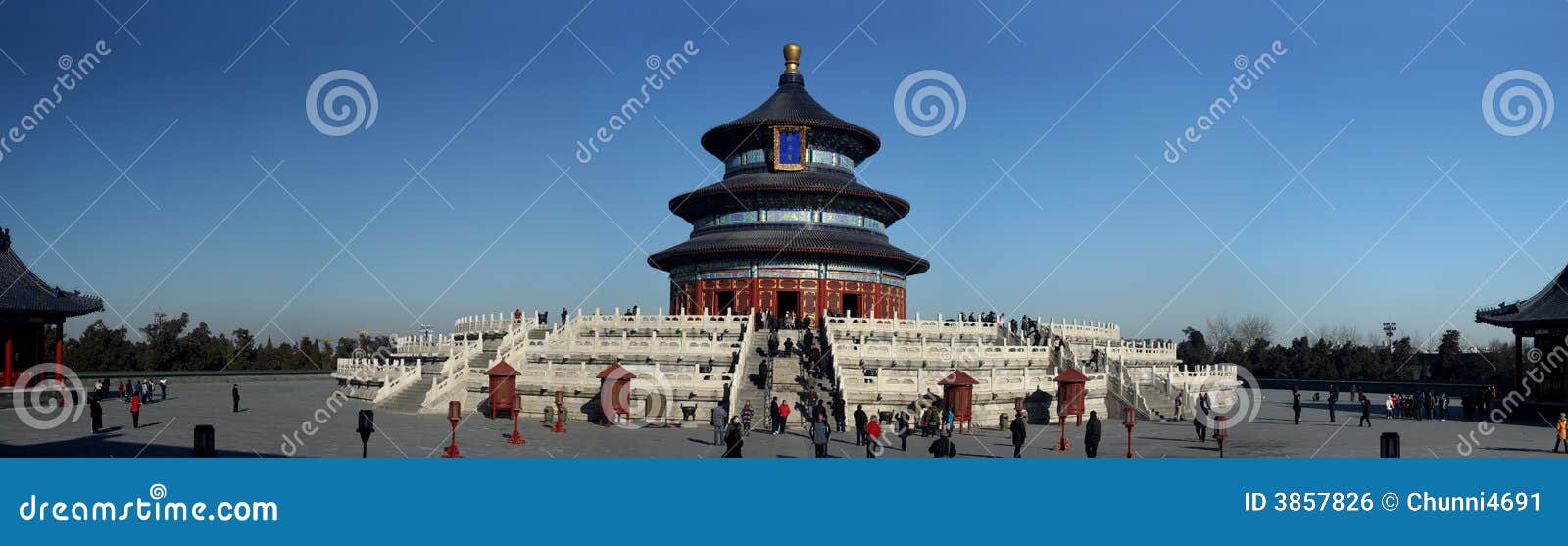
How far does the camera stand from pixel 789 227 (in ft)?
180

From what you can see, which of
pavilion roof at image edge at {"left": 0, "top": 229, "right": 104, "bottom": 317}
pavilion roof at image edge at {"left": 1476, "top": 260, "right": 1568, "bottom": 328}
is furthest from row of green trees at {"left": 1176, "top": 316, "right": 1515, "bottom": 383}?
pavilion roof at image edge at {"left": 0, "top": 229, "right": 104, "bottom": 317}

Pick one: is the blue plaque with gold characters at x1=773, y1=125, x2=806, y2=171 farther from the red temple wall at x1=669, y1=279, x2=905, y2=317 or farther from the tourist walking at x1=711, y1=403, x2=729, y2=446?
the tourist walking at x1=711, y1=403, x2=729, y2=446

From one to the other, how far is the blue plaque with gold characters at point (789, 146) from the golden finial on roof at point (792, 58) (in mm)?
6336

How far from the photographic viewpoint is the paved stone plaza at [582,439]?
906 inches

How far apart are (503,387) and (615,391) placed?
3606 mm

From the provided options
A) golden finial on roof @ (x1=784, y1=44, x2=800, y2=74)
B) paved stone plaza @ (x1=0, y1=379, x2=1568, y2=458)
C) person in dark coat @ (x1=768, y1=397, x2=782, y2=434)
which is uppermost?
golden finial on roof @ (x1=784, y1=44, x2=800, y2=74)

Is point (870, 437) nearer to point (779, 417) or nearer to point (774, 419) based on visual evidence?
point (779, 417)

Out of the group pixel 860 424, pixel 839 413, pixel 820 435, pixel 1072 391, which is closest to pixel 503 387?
pixel 839 413

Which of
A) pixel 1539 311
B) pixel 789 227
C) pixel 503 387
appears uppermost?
pixel 789 227

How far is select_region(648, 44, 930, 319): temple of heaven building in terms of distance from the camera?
53125 mm

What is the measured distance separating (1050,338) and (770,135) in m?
20.9

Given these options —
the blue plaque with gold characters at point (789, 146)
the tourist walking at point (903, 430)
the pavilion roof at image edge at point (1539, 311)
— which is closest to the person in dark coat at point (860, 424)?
the tourist walking at point (903, 430)

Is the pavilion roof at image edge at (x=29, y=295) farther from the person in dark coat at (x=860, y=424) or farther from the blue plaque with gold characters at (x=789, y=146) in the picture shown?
the blue plaque with gold characters at (x=789, y=146)

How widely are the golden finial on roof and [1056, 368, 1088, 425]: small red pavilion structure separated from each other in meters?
33.7
